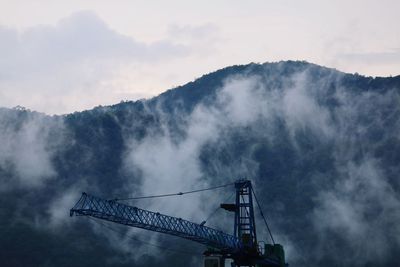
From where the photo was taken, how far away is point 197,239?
100 meters

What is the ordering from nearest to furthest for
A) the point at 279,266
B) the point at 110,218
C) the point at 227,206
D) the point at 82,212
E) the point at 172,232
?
the point at 82,212, the point at 110,218, the point at 172,232, the point at 227,206, the point at 279,266

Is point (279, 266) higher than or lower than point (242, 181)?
lower

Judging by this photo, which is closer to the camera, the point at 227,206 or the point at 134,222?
the point at 134,222

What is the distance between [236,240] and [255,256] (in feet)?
15.9

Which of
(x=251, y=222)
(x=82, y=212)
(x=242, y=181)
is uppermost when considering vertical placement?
(x=242, y=181)

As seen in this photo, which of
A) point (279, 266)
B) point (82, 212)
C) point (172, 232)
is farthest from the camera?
point (279, 266)

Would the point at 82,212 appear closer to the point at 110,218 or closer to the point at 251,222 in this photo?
the point at 110,218

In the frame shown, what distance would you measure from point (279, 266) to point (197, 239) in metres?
23.5

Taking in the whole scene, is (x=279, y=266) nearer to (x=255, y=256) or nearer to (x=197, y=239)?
(x=255, y=256)

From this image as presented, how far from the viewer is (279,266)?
113938 millimetres

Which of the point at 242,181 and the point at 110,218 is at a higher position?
the point at 242,181

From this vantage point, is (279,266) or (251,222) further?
(279,266)

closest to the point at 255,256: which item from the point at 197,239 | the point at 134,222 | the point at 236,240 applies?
the point at 236,240

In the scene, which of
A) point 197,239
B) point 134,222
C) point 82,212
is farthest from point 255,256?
point 82,212
